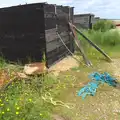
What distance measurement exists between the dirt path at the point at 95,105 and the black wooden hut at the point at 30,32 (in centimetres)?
198

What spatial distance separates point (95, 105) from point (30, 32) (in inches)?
131

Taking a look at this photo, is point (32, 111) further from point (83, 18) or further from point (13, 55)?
point (83, 18)

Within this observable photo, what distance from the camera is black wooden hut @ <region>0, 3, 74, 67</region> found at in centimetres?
567

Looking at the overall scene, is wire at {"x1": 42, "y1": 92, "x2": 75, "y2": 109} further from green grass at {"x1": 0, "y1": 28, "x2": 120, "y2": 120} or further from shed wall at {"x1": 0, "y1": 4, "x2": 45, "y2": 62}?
shed wall at {"x1": 0, "y1": 4, "x2": 45, "y2": 62}

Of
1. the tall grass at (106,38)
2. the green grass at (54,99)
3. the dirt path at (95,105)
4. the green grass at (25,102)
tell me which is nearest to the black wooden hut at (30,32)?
the green grass at (54,99)

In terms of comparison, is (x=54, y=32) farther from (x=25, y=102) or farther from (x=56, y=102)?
(x=25, y=102)

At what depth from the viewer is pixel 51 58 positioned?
621 centimetres

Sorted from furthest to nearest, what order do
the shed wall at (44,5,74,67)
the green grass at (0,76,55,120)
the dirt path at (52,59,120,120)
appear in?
the shed wall at (44,5,74,67), the dirt path at (52,59,120,120), the green grass at (0,76,55,120)

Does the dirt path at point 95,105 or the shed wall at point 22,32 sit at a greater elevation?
the shed wall at point 22,32

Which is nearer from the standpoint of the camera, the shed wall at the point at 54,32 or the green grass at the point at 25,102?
the green grass at the point at 25,102

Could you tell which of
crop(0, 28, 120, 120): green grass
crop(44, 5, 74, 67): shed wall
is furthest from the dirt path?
crop(44, 5, 74, 67): shed wall

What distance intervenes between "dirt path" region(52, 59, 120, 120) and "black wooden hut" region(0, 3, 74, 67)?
1983mm

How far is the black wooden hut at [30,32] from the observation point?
5668 mm

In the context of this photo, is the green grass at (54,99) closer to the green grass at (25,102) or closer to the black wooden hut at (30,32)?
the green grass at (25,102)
